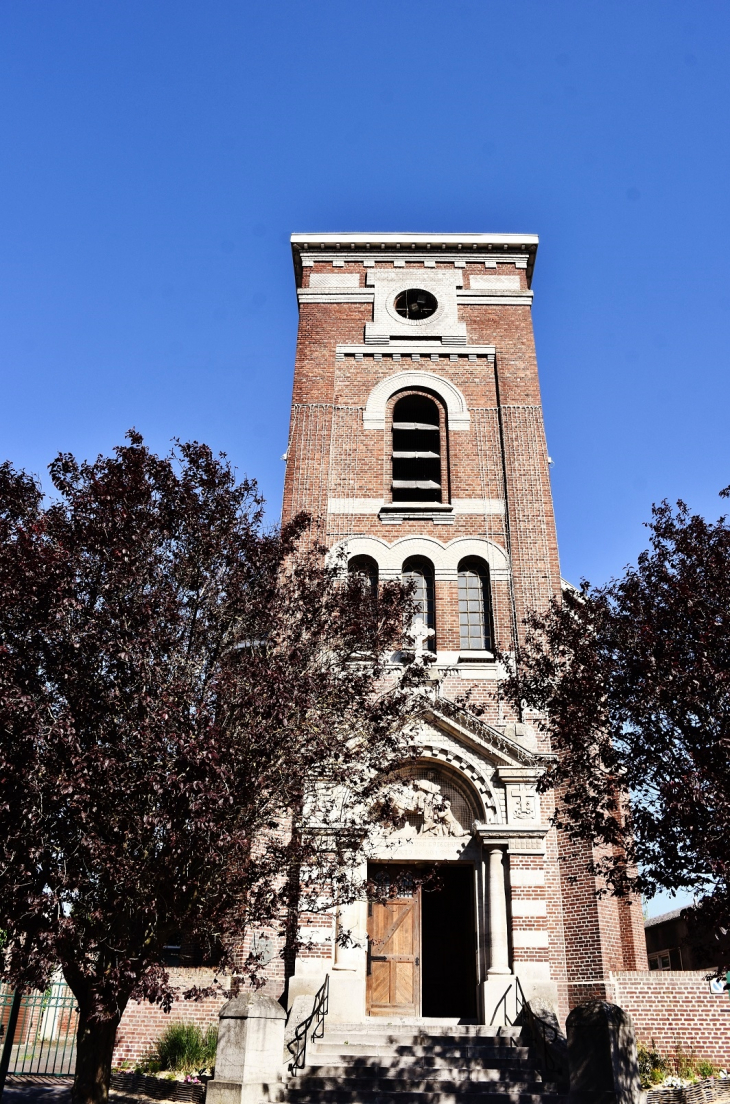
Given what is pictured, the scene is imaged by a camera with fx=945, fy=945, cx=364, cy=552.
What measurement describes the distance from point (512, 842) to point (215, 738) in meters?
7.79

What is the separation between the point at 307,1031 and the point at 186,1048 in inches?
87.4

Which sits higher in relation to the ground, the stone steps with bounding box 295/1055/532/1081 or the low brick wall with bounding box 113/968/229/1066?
the low brick wall with bounding box 113/968/229/1066

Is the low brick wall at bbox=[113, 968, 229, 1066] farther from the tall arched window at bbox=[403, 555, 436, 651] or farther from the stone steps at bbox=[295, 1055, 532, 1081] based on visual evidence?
the tall arched window at bbox=[403, 555, 436, 651]

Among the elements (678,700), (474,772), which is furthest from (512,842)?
(678,700)

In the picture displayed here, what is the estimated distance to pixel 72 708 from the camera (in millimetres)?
9469

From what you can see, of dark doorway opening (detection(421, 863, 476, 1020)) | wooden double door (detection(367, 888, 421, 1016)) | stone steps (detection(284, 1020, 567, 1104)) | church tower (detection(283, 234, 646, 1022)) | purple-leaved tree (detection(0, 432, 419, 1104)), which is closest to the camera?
purple-leaved tree (detection(0, 432, 419, 1104))

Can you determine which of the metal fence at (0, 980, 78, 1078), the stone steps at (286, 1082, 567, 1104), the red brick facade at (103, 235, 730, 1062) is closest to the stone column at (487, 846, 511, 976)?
the red brick facade at (103, 235, 730, 1062)

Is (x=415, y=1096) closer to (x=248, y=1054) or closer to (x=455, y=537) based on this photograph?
(x=248, y=1054)

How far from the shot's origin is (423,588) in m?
18.8

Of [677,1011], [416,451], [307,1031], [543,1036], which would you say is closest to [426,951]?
[307,1031]

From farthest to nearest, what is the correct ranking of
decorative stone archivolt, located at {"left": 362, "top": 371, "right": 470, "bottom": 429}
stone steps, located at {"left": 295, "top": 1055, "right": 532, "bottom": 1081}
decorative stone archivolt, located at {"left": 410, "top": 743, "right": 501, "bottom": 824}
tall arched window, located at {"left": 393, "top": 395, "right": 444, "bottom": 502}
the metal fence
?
decorative stone archivolt, located at {"left": 362, "top": 371, "right": 470, "bottom": 429} < tall arched window, located at {"left": 393, "top": 395, "right": 444, "bottom": 502} < the metal fence < decorative stone archivolt, located at {"left": 410, "top": 743, "right": 501, "bottom": 824} < stone steps, located at {"left": 295, "top": 1055, "right": 532, "bottom": 1081}

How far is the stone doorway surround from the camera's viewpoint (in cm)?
1427

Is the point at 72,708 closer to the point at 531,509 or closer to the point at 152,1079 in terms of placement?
the point at 152,1079

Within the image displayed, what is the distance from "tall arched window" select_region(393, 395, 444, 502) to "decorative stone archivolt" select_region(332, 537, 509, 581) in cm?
137
